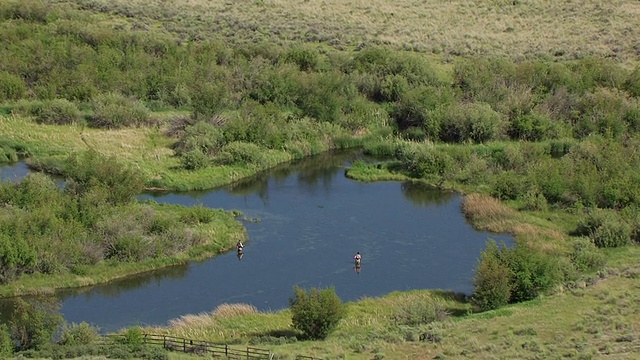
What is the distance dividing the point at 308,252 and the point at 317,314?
10.9 meters

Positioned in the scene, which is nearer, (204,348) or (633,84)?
(204,348)

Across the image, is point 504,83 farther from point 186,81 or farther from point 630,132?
point 186,81

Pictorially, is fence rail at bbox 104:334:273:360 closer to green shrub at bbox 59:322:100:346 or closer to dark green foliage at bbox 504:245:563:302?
green shrub at bbox 59:322:100:346

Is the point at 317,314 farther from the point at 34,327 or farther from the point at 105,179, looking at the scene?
the point at 105,179

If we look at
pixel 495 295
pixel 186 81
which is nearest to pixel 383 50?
pixel 186 81

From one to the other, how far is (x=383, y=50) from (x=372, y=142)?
652 inches

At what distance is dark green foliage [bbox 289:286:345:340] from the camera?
3647 cm

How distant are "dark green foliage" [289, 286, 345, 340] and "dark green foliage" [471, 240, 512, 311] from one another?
251 inches

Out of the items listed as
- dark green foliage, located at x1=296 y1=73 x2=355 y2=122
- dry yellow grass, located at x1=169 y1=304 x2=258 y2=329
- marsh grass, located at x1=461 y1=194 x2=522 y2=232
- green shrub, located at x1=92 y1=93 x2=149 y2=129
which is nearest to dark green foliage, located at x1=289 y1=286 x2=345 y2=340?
dry yellow grass, located at x1=169 y1=304 x2=258 y2=329

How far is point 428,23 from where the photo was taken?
9938 cm

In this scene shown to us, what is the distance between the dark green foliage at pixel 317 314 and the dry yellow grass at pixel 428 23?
53.6m

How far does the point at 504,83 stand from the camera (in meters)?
72.6

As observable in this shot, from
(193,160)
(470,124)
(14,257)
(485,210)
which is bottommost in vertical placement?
(485,210)

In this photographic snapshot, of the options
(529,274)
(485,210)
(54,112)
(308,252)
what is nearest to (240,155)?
(54,112)
